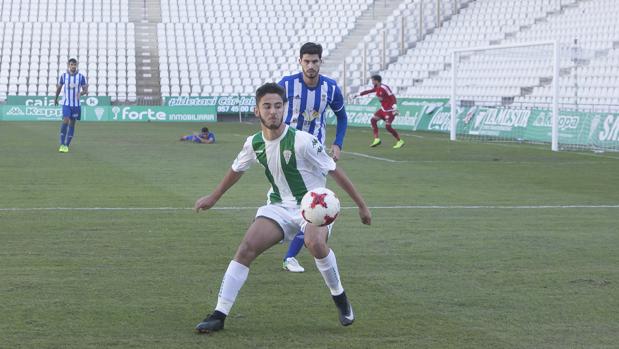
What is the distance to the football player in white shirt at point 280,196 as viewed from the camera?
652 cm

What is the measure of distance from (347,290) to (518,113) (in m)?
22.7

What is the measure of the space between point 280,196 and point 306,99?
257 cm

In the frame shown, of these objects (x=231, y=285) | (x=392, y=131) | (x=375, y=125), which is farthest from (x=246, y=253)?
(x=375, y=125)

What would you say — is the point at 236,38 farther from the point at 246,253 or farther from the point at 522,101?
the point at 246,253

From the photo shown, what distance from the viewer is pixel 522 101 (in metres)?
30.5

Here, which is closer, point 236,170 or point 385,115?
point 236,170

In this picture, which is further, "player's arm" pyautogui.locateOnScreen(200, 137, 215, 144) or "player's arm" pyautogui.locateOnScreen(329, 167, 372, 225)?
"player's arm" pyautogui.locateOnScreen(200, 137, 215, 144)

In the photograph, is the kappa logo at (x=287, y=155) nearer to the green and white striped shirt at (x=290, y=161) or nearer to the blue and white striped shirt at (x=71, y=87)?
the green and white striped shirt at (x=290, y=161)

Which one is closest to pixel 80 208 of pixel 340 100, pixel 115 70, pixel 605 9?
pixel 340 100

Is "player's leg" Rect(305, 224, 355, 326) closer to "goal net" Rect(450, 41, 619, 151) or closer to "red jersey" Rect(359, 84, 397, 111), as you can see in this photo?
"goal net" Rect(450, 41, 619, 151)

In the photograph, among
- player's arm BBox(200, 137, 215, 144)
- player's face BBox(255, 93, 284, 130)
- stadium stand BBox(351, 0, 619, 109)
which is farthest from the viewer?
stadium stand BBox(351, 0, 619, 109)

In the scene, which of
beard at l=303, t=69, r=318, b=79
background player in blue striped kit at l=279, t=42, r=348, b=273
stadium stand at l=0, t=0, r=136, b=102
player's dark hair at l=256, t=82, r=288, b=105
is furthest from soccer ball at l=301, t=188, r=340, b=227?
stadium stand at l=0, t=0, r=136, b=102

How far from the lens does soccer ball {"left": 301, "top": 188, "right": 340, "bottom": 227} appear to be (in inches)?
255

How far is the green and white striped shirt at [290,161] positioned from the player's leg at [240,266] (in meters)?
0.26
